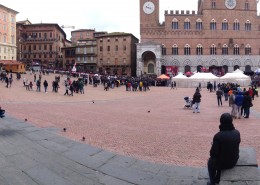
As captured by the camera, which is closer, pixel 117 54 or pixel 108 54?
pixel 117 54

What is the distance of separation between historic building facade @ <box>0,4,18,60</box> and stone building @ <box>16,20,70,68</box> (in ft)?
38.3

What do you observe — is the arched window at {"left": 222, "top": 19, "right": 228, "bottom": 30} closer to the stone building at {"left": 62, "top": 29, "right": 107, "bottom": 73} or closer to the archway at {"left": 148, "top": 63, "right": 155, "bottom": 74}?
the archway at {"left": 148, "top": 63, "right": 155, "bottom": 74}

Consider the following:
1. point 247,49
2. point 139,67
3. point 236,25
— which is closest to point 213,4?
point 236,25

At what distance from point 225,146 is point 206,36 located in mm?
63783

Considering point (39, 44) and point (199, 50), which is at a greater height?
point (39, 44)

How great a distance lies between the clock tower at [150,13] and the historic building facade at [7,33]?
94.0ft

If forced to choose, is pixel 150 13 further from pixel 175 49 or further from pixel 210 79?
pixel 210 79

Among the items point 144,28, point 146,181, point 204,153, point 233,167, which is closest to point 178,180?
point 146,181

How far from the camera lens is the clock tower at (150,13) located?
2628 inches

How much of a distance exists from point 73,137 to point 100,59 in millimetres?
64131

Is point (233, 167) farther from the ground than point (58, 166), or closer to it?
farther from the ground

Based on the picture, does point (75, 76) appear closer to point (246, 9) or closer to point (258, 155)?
point (246, 9)

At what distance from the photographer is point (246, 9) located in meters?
67.2

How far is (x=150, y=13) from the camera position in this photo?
219 feet
